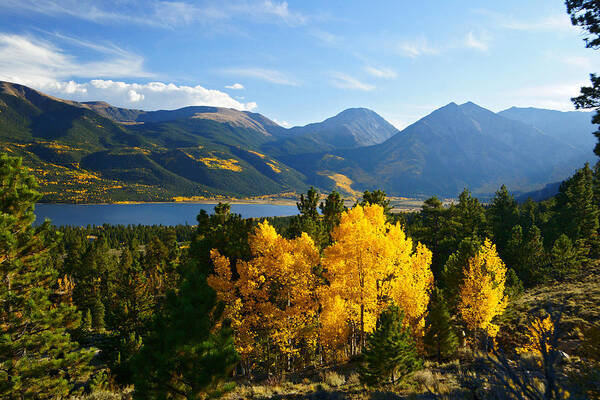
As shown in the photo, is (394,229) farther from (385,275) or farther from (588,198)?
(588,198)

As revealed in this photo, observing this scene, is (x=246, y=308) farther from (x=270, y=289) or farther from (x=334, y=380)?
(x=334, y=380)

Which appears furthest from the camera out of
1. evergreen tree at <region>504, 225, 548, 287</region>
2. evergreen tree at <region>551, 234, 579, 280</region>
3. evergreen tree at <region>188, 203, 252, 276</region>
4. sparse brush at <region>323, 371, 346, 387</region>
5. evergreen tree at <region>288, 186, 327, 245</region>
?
evergreen tree at <region>504, 225, 548, 287</region>

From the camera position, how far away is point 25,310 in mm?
17703

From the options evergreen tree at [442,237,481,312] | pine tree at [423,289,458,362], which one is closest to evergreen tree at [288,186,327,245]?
pine tree at [423,289,458,362]

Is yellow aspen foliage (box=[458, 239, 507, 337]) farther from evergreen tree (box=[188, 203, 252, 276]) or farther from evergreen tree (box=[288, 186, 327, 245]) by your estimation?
evergreen tree (box=[188, 203, 252, 276])

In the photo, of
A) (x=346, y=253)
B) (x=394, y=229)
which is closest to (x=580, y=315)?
(x=394, y=229)

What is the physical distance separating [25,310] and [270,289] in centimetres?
1517

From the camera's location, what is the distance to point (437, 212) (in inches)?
1893

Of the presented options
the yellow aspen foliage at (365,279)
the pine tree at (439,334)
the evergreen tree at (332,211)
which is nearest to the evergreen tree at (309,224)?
the evergreen tree at (332,211)

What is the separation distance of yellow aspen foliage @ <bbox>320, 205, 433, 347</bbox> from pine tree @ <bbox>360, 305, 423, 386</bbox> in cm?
417

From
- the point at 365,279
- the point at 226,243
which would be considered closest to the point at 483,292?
the point at 365,279

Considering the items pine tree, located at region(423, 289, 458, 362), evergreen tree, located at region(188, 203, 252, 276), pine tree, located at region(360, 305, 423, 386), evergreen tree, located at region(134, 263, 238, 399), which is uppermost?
evergreen tree, located at region(188, 203, 252, 276)

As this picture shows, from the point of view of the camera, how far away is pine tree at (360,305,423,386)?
15797 millimetres

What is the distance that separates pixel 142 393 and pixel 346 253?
1411 cm
